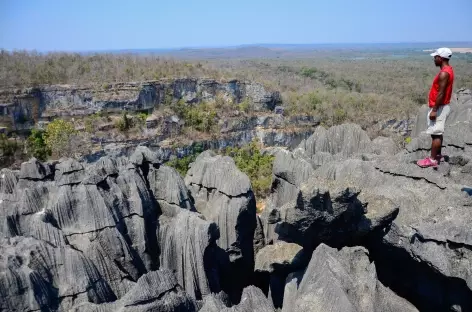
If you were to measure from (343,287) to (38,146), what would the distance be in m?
26.7

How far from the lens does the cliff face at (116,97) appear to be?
31.4 m

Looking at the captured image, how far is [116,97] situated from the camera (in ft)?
113

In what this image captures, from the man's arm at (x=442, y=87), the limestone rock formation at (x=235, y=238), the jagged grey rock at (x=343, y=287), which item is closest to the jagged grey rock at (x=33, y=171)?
the limestone rock formation at (x=235, y=238)

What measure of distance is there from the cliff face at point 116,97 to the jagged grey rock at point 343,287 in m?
30.9

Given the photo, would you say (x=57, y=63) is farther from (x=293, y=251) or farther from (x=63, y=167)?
(x=293, y=251)

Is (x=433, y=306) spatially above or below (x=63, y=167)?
below

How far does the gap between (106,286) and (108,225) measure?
1190 mm

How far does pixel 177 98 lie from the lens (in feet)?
124

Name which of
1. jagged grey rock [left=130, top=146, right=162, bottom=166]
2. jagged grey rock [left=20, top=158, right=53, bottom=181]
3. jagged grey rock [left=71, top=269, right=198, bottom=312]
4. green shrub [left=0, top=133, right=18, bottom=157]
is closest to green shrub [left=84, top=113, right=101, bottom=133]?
green shrub [left=0, top=133, right=18, bottom=157]

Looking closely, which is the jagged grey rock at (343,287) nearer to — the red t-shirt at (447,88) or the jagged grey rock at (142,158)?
the red t-shirt at (447,88)

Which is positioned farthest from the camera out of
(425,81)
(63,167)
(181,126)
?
(425,81)

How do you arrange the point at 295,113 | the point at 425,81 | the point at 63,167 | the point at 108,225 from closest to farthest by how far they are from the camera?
the point at 108,225
the point at 63,167
the point at 295,113
the point at 425,81

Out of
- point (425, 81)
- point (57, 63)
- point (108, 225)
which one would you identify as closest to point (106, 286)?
point (108, 225)

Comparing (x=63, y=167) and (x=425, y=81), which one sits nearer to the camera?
(x=63, y=167)
